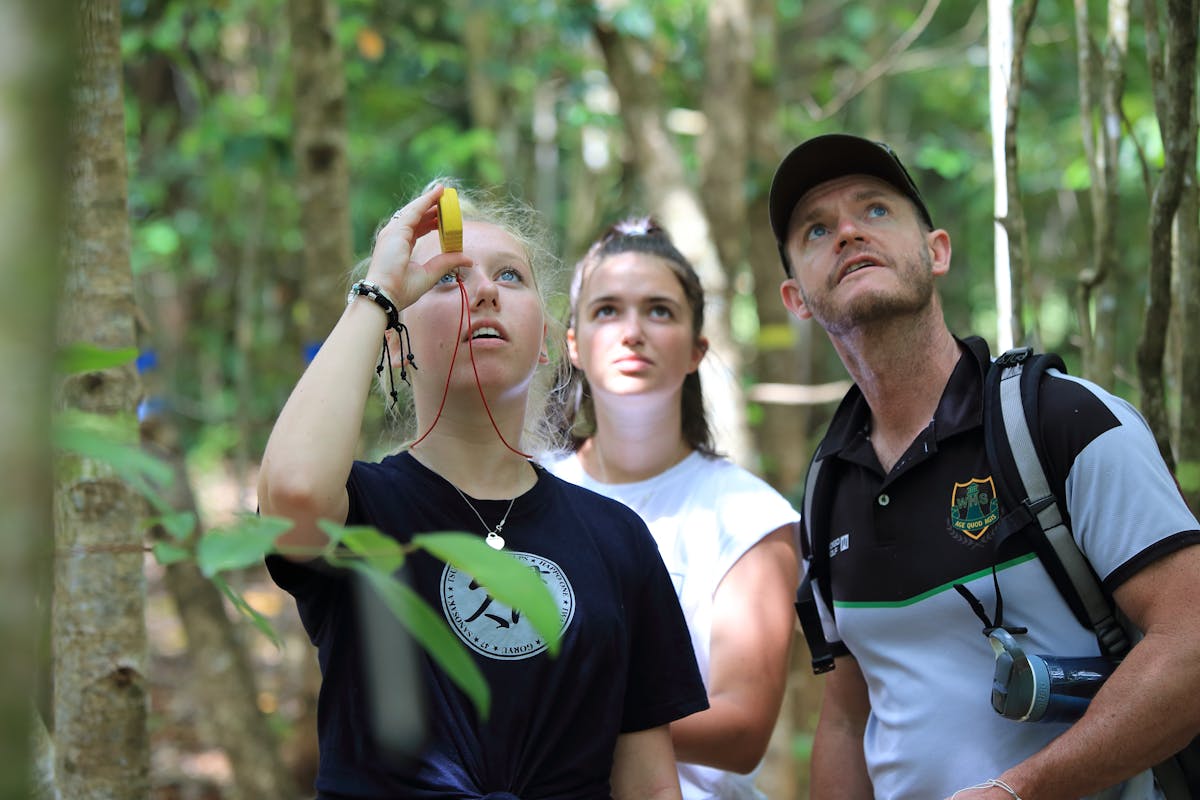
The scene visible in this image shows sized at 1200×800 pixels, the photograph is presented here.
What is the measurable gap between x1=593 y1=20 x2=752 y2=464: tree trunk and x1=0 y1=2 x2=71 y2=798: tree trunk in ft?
14.5

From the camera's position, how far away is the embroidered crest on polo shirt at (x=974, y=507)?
2340mm

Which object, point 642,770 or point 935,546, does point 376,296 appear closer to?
point 642,770

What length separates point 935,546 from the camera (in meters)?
2.42

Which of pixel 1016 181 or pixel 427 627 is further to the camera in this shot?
pixel 1016 181

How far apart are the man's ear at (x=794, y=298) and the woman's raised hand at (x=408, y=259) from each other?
102 cm

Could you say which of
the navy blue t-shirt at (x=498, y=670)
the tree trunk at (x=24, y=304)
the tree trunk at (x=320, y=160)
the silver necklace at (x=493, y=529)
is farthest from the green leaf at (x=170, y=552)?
the tree trunk at (x=320, y=160)

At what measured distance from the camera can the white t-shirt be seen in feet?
9.56

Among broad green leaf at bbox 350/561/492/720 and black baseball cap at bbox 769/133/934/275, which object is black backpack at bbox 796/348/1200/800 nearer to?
black baseball cap at bbox 769/133/934/275

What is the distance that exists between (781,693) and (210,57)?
24.7 feet

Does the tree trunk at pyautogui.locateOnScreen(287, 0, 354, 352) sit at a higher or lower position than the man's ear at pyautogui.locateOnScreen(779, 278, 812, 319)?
higher

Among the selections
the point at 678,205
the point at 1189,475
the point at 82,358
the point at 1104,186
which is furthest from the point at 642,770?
the point at 678,205

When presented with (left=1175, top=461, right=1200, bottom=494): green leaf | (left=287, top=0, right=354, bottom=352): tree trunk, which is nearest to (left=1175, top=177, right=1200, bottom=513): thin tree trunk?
(left=1175, top=461, right=1200, bottom=494): green leaf

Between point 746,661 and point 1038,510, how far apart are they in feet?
2.98

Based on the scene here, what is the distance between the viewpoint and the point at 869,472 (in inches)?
104
